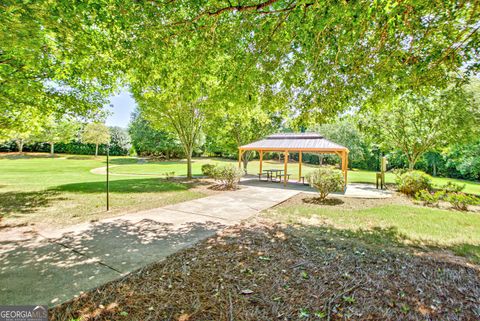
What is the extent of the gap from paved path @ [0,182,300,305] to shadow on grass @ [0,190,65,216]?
3.07 m

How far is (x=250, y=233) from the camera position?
16.7ft

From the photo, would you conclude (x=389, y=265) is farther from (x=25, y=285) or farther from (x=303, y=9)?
(x=25, y=285)

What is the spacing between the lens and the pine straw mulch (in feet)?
8.20

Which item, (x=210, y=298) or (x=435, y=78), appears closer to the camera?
(x=210, y=298)

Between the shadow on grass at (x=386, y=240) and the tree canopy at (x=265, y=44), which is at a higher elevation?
the tree canopy at (x=265, y=44)

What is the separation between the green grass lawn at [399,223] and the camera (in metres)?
4.97

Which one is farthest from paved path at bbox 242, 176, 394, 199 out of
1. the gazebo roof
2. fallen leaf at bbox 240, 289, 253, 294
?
fallen leaf at bbox 240, 289, 253, 294

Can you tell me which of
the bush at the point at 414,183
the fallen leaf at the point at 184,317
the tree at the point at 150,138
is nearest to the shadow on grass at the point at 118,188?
the fallen leaf at the point at 184,317

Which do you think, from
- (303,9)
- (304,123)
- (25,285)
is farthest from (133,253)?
(304,123)

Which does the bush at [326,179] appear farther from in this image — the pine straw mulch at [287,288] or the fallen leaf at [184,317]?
the fallen leaf at [184,317]

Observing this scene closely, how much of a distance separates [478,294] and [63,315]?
5.26m

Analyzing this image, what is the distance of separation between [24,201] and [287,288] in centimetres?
1017

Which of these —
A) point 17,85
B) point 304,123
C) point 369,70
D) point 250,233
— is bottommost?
point 250,233

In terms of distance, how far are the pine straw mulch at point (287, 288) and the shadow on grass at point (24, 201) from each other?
6457mm
